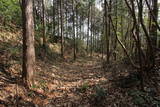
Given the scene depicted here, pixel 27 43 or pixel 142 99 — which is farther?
pixel 27 43

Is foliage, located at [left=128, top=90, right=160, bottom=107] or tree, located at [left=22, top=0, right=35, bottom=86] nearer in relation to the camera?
foliage, located at [left=128, top=90, right=160, bottom=107]

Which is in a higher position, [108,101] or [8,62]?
[8,62]

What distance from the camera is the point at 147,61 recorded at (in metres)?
5.36

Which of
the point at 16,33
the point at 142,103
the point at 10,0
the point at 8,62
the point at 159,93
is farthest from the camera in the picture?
the point at 16,33

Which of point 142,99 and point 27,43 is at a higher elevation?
point 27,43

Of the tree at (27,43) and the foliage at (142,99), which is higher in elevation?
the tree at (27,43)

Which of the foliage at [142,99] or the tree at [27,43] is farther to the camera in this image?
the tree at [27,43]

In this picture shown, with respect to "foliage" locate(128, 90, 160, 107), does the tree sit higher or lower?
higher

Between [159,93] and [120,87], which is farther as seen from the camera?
[120,87]

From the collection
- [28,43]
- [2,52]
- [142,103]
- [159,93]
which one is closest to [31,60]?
[28,43]

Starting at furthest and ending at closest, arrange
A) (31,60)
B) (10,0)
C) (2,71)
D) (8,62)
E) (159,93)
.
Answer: (10,0), (8,62), (2,71), (31,60), (159,93)

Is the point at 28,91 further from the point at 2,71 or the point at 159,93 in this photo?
the point at 159,93

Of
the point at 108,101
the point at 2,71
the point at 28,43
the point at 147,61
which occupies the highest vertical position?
the point at 28,43

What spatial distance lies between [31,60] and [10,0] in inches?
174
